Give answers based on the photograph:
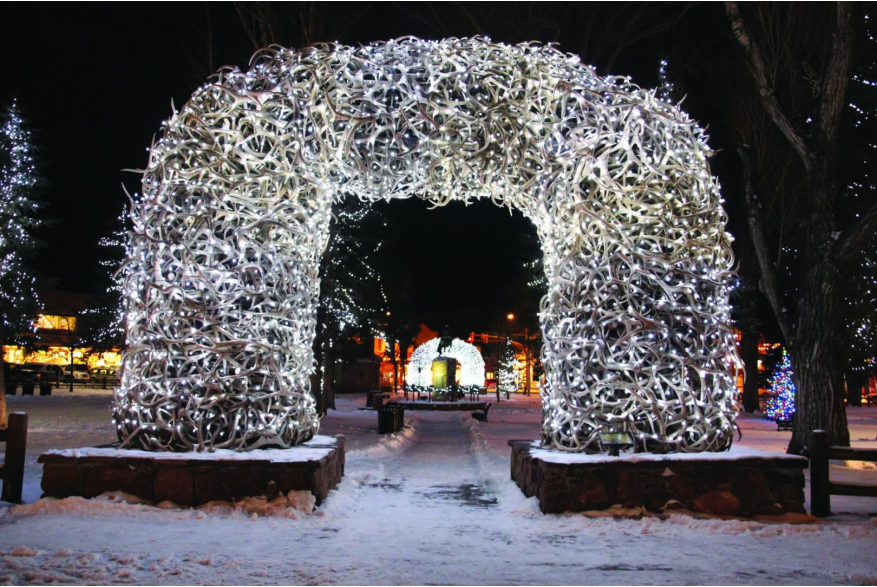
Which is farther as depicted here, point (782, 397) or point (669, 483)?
point (782, 397)

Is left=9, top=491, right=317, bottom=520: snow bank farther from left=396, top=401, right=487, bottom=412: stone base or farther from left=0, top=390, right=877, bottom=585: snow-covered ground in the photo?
left=396, top=401, right=487, bottom=412: stone base

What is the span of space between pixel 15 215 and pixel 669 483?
59.9 feet

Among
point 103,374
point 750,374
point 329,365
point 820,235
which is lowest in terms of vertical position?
point 103,374

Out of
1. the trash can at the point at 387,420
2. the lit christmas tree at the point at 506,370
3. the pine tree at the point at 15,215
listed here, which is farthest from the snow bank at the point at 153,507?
the lit christmas tree at the point at 506,370

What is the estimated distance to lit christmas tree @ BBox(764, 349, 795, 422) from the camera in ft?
69.2

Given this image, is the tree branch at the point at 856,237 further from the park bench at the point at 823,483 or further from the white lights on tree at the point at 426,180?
the park bench at the point at 823,483

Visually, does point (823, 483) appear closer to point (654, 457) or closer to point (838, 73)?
point (654, 457)

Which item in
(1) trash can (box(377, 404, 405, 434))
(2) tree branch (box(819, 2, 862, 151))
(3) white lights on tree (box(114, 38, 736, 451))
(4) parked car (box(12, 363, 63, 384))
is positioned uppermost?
A: (2) tree branch (box(819, 2, 862, 151))

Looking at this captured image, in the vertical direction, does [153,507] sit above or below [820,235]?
below

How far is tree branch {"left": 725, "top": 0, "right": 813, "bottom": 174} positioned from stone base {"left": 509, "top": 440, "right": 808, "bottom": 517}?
288 inches

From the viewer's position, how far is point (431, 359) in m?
38.9

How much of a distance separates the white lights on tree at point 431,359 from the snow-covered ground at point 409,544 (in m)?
30.0

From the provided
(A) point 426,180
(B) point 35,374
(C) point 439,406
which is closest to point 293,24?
(A) point 426,180

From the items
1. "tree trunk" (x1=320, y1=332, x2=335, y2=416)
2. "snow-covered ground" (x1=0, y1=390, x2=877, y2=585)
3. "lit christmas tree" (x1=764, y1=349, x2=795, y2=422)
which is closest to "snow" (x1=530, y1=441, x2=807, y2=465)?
"snow-covered ground" (x1=0, y1=390, x2=877, y2=585)
